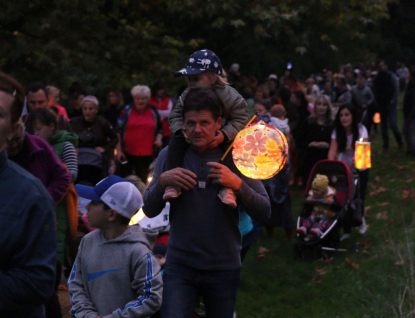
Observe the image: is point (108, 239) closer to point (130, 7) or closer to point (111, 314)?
point (111, 314)

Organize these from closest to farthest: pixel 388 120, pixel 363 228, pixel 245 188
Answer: pixel 245 188
pixel 363 228
pixel 388 120

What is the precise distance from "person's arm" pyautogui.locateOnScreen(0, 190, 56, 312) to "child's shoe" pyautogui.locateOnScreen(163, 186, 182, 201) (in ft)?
4.40

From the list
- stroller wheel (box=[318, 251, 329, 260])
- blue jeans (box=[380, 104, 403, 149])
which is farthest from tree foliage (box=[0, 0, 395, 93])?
stroller wheel (box=[318, 251, 329, 260])

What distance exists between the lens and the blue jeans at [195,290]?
3.98 m

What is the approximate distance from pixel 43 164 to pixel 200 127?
6.50 feet

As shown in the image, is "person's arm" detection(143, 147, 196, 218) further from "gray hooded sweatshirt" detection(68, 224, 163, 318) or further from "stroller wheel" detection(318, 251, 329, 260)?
"stroller wheel" detection(318, 251, 329, 260)

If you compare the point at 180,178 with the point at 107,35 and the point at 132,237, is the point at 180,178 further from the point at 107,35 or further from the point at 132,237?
the point at 107,35

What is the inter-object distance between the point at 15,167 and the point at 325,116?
941 centimetres

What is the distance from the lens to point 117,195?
432cm

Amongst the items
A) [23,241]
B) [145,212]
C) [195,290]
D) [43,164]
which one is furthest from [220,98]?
[23,241]

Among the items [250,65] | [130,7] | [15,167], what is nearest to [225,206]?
[15,167]

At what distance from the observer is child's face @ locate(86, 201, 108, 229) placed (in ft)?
14.1

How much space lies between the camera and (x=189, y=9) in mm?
14133

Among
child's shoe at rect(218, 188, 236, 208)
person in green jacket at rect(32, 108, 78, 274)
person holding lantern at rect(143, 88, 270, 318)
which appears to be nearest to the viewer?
child's shoe at rect(218, 188, 236, 208)
